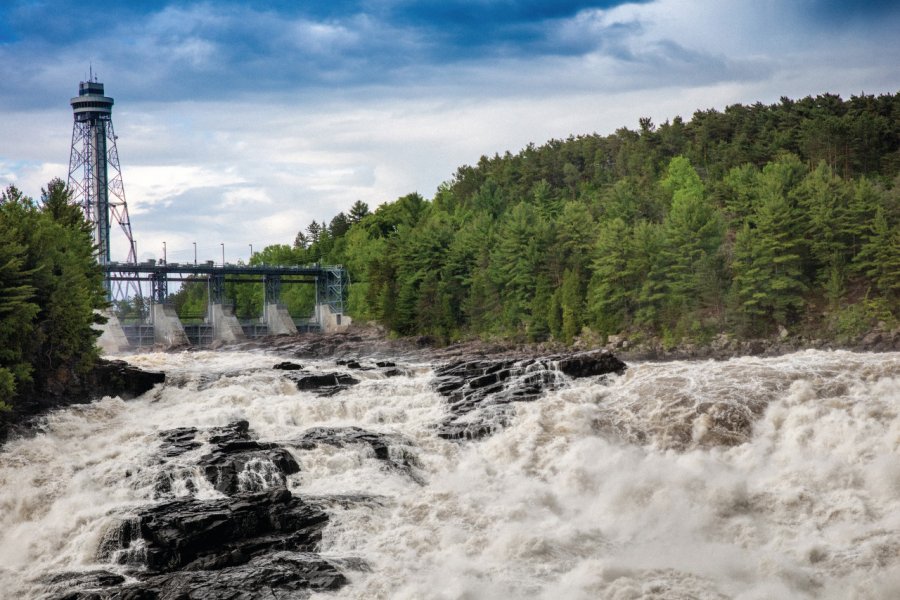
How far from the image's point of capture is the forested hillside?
7900 centimetres

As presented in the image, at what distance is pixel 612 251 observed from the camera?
91.6 meters

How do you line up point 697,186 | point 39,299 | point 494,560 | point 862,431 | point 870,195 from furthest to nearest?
point 697,186 → point 870,195 → point 39,299 → point 862,431 → point 494,560

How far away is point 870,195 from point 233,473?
204ft

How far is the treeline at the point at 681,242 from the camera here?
7906 centimetres

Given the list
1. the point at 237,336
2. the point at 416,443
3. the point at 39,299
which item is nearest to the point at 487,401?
the point at 416,443

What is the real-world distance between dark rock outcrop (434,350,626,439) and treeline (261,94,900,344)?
32.1 meters

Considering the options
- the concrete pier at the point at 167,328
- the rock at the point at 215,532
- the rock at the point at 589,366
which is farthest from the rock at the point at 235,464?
the concrete pier at the point at 167,328

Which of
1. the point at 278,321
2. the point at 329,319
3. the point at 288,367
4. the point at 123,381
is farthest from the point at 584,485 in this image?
the point at 329,319

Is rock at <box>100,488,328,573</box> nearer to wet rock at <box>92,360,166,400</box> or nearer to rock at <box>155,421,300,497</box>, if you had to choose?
rock at <box>155,421,300,497</box>

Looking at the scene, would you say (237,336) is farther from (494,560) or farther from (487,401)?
(494,560)

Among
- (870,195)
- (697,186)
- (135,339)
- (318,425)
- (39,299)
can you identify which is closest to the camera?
(318,425)

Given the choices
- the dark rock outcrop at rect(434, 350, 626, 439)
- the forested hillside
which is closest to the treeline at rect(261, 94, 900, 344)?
the forested hillside

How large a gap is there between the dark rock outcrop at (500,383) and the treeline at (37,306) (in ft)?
69.9

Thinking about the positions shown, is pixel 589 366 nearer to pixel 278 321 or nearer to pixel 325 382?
pixel 325 382
